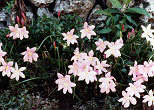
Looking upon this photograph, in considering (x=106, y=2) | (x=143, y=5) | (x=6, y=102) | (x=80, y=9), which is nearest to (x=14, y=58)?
(x=6, y=102)

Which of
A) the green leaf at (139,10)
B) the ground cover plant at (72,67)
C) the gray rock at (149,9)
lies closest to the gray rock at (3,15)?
the ground cover plant at (72,67)

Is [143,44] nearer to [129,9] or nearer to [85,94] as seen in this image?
[129,9]

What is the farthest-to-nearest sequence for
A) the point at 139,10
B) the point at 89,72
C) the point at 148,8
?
the point at 148,8 → the point at 139,10 → the point at 89,72

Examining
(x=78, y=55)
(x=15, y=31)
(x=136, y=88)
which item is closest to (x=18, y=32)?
(x=15, y=31)

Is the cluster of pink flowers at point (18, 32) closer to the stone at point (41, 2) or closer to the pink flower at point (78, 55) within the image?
the pink flower at point (78, 55)

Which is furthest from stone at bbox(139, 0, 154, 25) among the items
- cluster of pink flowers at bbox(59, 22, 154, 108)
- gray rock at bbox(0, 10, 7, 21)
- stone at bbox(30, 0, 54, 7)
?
gray rock at bbox(0, 10, 7, 21)

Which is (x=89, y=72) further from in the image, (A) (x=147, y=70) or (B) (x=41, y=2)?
(B) (x=41, y=2)
